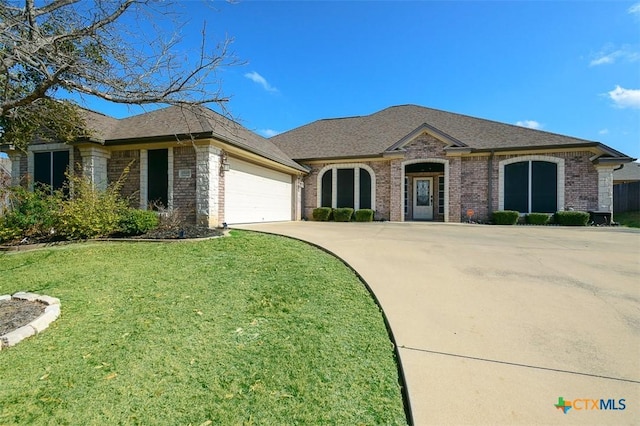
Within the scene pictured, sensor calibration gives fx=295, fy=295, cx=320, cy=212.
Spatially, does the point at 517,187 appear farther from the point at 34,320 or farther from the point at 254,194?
the point at 34,320

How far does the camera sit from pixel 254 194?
1280cm

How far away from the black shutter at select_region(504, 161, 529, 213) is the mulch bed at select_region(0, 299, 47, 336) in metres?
16.9

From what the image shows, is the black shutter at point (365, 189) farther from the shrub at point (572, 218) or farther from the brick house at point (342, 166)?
the shrub at point (572, 218)

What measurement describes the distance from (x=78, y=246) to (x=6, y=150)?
9.54 m

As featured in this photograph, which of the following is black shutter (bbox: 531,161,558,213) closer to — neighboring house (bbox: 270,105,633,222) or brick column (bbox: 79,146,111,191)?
neighboring house (bbox: 270,105,633,222)

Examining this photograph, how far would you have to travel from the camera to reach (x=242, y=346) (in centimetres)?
300

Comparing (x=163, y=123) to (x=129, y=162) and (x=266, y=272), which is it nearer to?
(x=129, y=162)

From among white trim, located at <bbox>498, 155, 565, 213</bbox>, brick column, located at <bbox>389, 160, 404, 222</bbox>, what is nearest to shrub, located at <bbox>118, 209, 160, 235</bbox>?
brick column, located at <bbox>389, 160, 404, 222</bbox>

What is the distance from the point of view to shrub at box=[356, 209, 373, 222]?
16.0 metres

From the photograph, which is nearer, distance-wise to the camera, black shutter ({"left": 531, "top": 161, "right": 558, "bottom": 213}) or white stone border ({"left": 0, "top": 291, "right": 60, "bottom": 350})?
white stone border ({"left": 0, "top": 291, "right": 60, "bottom": 350})

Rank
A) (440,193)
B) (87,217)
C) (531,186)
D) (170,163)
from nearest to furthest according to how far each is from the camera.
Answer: (87,217)
(170,163)
(531,186)
(440,193)

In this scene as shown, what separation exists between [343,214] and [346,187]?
1698mm

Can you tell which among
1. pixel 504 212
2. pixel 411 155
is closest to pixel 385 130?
pixel 411 155

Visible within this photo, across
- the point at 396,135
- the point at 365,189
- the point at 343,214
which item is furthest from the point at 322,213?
the point at 396,135
